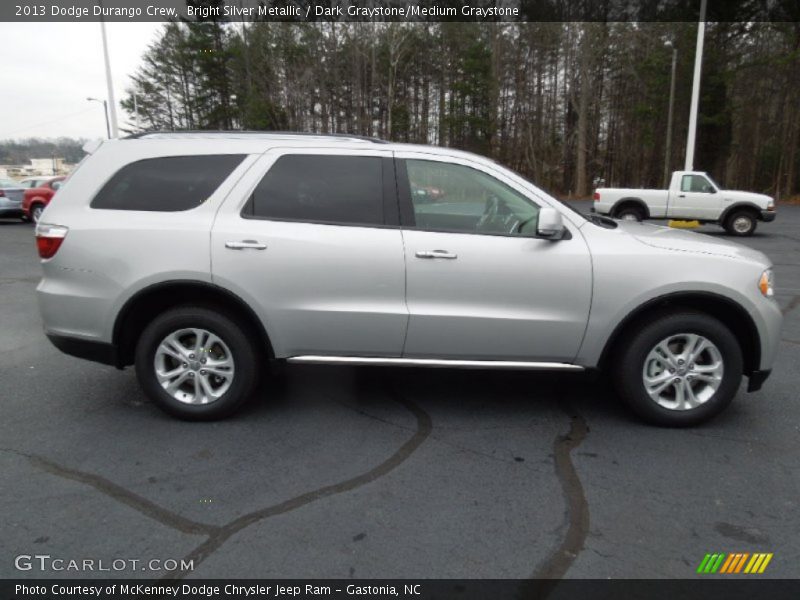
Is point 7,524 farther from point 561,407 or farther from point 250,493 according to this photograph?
point 561,407

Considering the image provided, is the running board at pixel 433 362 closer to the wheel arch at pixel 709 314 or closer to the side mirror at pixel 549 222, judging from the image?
the wheel arch at pixel 709 314

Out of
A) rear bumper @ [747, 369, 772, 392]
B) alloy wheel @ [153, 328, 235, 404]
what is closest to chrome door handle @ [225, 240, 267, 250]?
alloy wheel @ [153, 328, 235, 404]

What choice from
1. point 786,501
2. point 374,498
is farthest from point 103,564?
point 786,501

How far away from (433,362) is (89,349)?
2274mm

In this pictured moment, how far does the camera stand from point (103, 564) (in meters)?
2.46

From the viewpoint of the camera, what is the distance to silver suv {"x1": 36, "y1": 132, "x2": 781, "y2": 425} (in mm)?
3619

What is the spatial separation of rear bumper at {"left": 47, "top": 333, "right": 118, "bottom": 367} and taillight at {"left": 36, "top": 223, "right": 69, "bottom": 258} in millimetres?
570

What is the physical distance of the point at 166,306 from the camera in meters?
3.89

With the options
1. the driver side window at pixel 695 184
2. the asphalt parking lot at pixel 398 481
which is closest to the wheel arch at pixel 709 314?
the asphalt parking lot at pixel 398 481

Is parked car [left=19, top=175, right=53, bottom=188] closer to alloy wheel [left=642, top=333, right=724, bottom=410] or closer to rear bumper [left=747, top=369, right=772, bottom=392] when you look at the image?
alloy wheel [left=642, top=333, right=724, bottom=410]

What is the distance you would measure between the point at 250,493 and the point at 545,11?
37.7 meters

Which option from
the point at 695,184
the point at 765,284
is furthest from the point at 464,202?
the point at 695,184

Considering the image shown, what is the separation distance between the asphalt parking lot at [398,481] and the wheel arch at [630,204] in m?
11.6

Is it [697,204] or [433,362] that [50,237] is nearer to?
[433,362]
